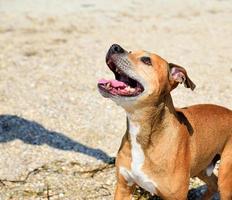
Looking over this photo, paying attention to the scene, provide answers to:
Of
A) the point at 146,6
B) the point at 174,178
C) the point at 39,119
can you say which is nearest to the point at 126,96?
the point at 174,178

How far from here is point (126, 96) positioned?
529 cm

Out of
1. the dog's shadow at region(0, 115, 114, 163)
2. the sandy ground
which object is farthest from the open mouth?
the dog's shadow at region(0, 115, 114, 163)

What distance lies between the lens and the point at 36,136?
27.6ft

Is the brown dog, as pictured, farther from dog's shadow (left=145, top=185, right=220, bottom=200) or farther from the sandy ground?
the sandy ground

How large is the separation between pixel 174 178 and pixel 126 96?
3.25 feet

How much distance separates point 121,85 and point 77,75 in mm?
5538

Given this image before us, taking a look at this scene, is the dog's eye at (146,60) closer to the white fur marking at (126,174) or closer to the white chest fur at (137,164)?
the white chest fur at (137,164)

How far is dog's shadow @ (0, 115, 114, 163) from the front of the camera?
8.02 m

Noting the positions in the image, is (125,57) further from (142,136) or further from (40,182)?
(40,182)

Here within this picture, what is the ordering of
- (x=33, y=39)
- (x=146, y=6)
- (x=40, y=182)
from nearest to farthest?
(x=40, y=182) → (x=33, y=39) → (x=146, y=6)

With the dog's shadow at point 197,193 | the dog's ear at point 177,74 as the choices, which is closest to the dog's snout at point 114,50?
the dog's ear at point 177,74

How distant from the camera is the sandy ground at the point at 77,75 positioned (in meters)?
7.47

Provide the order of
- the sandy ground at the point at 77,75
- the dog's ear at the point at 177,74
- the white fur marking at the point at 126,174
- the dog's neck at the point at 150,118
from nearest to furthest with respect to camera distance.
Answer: the dog's neck at the point at 150,118 → the dog's ear at the point at 177,74 → the white fur marking at the point at 126,174 → the sandy ground at the point at 77,75

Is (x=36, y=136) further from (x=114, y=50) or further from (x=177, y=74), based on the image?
(x=177, y=74)
